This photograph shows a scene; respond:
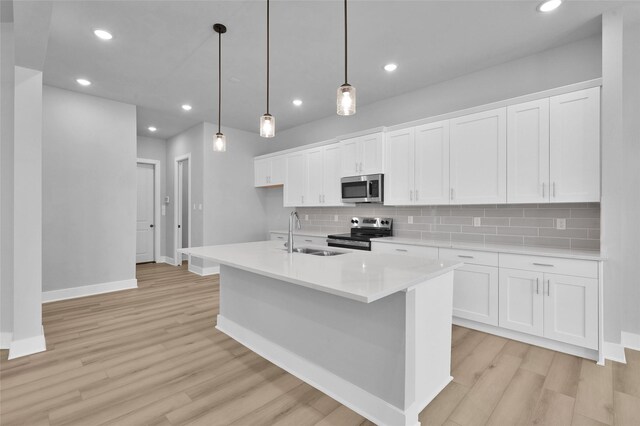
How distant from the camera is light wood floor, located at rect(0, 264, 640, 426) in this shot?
1.84m

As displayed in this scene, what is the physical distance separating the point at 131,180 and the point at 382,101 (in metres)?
3.94

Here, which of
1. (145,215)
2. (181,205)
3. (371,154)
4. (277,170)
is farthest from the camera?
(145,215)

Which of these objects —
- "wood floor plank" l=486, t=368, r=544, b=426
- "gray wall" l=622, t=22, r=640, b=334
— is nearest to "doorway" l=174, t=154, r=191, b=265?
"wood floor plank" l=486, t=368, r=544, b=426

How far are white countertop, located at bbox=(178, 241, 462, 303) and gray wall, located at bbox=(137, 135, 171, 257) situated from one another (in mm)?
5065

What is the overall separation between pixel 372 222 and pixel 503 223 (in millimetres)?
1685

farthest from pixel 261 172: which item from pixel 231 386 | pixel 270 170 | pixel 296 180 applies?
pixel 231 386

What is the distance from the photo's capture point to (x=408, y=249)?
3594 millimetres

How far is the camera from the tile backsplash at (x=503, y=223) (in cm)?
291

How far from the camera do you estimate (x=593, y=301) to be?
246 centimetres

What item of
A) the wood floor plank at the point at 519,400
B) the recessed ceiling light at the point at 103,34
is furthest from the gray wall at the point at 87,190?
the wood floor plank at the point at 519,400

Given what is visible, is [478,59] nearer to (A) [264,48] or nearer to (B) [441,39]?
(B) [441,39]

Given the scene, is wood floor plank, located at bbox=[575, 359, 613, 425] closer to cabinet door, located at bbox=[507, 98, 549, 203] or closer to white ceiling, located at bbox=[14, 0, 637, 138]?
cabinet door, located at bbox=[507, 98, 549, 203]

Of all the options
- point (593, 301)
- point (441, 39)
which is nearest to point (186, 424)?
point (593, 301)

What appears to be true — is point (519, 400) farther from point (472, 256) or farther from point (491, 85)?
point (491, 85)
